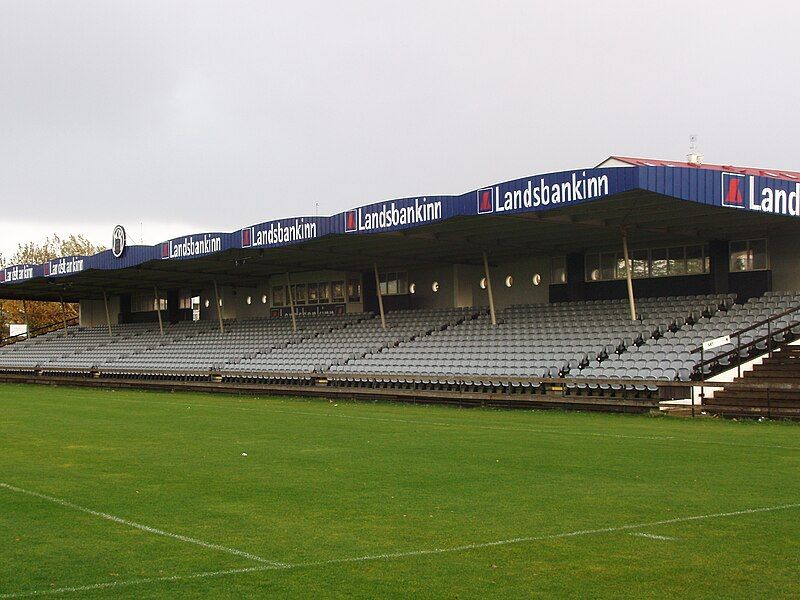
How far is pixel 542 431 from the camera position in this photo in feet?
58.9

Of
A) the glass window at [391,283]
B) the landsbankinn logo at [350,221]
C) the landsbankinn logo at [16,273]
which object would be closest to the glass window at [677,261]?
the landsbankinn logo at [350,221]

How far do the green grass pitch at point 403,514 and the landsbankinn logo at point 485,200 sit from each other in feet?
28.4

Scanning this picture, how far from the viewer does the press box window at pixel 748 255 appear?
91.9ft

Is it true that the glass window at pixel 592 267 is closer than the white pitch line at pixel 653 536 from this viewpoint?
No

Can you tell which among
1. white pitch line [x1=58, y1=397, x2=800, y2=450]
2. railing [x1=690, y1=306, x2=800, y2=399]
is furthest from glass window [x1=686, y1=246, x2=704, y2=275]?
white pitch line [x1=58, y1=397, x2=800, y2=450]

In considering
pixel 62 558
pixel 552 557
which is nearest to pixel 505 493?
pixel 552 557

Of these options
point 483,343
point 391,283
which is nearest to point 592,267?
point 483,343

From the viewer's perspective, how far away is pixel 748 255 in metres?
28.4

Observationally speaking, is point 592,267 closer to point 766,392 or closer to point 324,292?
point 766,392

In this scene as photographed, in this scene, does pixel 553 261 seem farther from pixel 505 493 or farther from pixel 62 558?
pixel 62 558

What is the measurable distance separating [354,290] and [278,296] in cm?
632

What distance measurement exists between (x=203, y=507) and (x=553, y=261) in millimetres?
26407

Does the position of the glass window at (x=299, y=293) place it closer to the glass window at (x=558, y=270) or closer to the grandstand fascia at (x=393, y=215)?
the glass window at (x=558, y=270)

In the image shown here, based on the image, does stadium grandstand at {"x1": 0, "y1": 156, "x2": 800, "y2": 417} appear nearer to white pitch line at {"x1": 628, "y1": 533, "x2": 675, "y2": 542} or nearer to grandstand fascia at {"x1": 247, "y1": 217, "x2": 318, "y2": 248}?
grandstand fascia at {"x1": 247, "y1": 217, "x2": 318, "y2": 248}
